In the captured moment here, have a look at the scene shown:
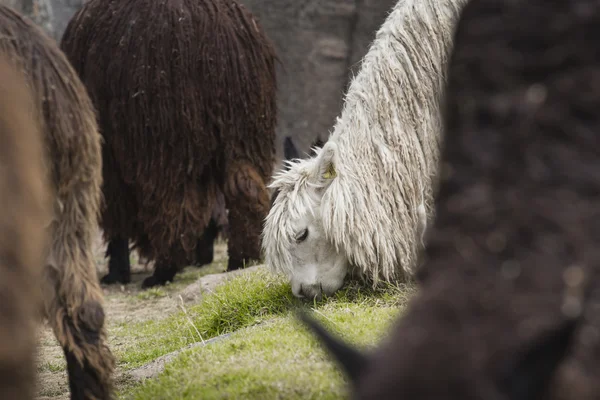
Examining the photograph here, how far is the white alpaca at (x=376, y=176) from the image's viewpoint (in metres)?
5.17

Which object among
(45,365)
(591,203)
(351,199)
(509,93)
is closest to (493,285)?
(591,203)

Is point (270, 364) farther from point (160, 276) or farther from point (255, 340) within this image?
point (160, 276)

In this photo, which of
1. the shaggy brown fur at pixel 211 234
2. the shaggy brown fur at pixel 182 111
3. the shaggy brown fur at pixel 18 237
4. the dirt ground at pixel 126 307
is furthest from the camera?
the shaggy brown fur at pixel 211 234

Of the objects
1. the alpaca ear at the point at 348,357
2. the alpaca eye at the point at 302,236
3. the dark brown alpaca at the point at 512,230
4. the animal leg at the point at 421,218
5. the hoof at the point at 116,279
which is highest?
the dark brown alpaca at the point at 512,230

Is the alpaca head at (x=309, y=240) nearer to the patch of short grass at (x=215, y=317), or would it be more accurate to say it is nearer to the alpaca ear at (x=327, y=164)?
the alpaca ear at (x=327, y=164)

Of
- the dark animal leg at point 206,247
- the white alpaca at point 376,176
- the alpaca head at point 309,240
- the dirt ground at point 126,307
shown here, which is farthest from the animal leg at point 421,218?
the dark animal leg at point 206,247

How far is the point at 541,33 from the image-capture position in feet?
6.18

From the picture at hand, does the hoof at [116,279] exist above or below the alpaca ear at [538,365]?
below

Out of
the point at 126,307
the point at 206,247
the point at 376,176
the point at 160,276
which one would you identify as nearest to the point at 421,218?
the point at 376,176

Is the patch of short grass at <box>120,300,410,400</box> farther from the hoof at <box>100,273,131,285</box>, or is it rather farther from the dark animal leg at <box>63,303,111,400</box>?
the hoof at <box>100,273,131,285</box>

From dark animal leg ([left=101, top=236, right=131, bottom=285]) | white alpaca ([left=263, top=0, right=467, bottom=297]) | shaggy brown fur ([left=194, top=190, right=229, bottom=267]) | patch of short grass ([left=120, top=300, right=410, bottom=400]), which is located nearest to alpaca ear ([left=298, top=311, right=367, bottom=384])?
patch of short grass ([left=120, top=300, right=410, bottom=400])

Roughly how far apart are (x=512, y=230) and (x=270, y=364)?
77.2 inches

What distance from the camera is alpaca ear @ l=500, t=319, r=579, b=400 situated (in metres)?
1.59

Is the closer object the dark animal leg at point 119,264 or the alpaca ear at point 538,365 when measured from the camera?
the alpaca ear at point 538,365
